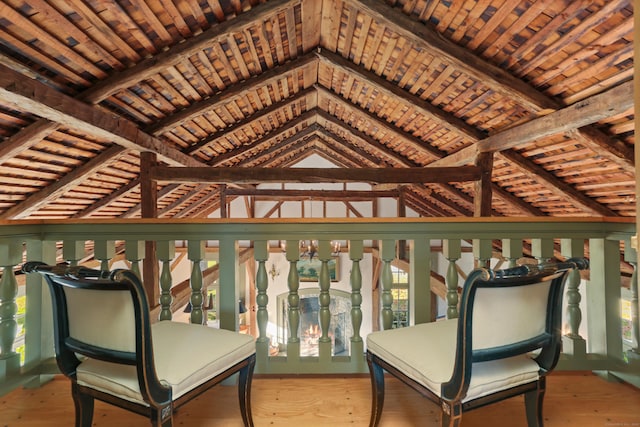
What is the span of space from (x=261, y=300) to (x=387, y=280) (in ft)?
1.94

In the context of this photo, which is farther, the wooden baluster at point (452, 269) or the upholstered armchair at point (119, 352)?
the wooden baluster at point (452, 269)

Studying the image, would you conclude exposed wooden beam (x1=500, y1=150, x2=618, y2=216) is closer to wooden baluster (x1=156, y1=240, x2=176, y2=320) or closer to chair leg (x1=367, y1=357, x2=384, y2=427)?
chair leg (x1=367, y1=357, x2=384, y2=427)

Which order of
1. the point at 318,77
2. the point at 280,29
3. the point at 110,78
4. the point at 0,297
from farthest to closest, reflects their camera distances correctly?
1. the point at 318,77
2. the point at 280,29
3. the point at 110,78
4. the point at 0,297

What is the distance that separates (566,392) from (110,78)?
3.98m

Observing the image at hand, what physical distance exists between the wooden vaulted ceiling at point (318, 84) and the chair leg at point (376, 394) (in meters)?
2.64

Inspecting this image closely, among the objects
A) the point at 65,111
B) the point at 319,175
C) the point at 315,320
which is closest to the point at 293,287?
the point at 65,111

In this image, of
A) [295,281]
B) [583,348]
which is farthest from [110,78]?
[583,348]

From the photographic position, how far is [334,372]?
1.65m

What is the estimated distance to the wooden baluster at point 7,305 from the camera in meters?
1.47

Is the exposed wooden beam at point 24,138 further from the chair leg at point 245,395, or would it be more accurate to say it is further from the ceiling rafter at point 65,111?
the chair leg at point 245,395

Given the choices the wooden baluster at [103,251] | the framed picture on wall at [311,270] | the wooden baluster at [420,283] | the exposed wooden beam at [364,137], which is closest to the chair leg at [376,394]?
the wooden baluster at [420,283]

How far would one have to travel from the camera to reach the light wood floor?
138 cm

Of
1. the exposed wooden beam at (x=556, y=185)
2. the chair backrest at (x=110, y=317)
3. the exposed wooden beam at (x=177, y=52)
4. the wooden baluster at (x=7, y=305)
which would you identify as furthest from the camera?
the exposed wooden beam at (x=556, y=185)

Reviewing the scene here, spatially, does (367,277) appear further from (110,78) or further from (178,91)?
(110,78)
